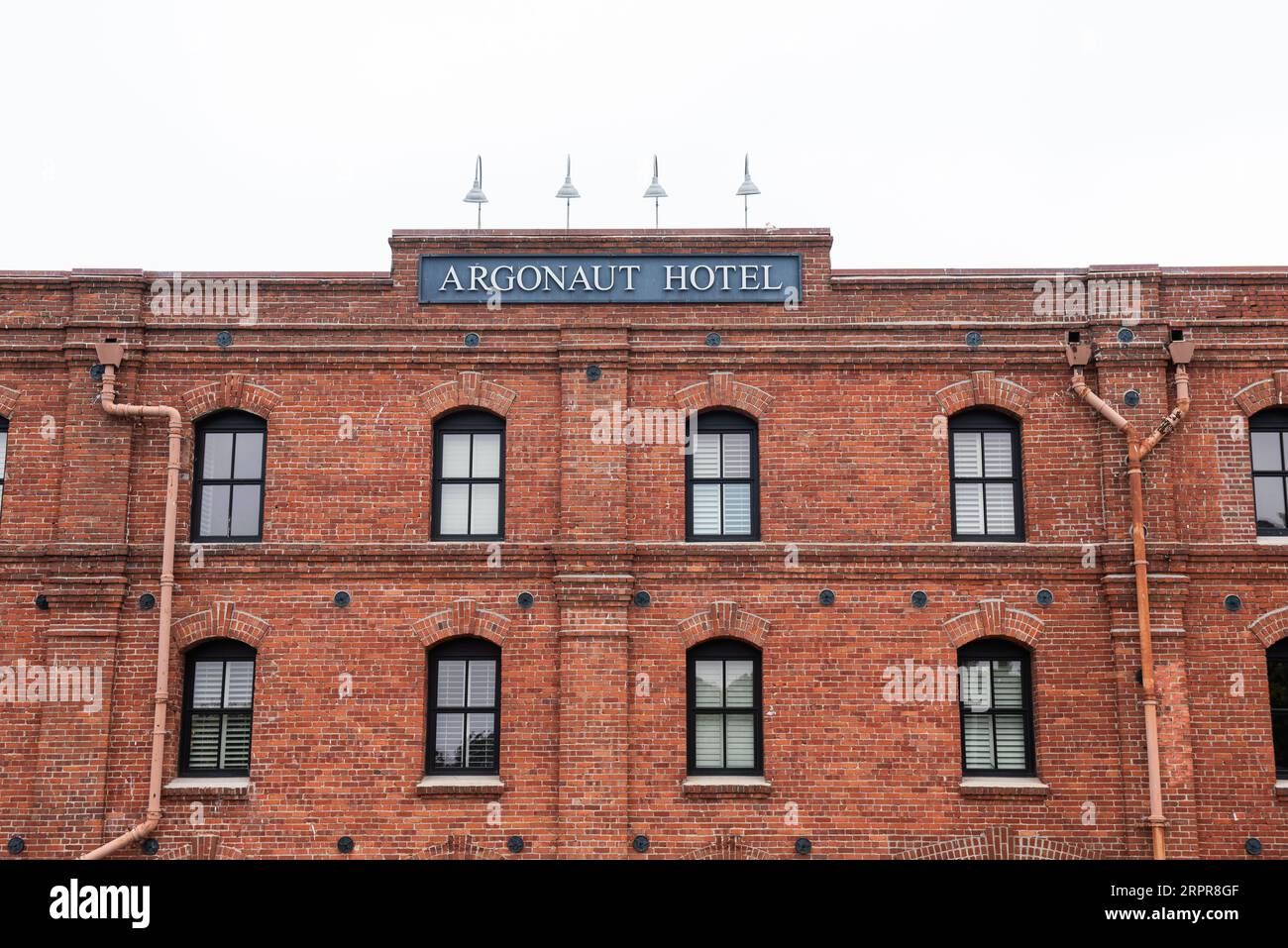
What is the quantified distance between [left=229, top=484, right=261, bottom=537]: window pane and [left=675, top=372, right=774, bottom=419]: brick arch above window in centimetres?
550

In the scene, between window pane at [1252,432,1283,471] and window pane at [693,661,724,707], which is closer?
window pane at [693,661,724,707]

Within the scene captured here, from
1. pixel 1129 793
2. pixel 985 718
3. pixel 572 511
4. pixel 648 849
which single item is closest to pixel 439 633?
pixel 572 511

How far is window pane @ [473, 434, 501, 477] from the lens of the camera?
15.3 meters

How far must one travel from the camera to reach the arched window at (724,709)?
574 inches

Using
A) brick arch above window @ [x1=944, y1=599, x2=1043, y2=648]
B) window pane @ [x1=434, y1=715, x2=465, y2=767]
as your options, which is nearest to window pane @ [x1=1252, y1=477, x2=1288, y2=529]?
brick arch above window @ [x1=944, y1=599, x2=1043, y2=648]

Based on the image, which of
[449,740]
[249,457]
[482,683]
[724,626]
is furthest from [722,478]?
[249,457]

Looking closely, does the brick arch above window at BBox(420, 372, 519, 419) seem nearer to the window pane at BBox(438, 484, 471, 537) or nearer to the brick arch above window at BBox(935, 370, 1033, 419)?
the window pane at BBox(438, 484, 471, 537)

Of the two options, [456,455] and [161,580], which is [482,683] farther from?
[161,580]

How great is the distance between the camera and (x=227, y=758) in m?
14.6

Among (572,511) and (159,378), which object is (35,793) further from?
(572,511)

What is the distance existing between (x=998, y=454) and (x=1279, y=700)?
14.5 ft

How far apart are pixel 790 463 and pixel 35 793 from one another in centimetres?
985

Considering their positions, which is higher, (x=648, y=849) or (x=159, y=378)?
(x=159, y=378)

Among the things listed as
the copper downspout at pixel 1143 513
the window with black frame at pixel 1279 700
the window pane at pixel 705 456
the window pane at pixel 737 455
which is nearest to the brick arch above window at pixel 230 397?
the window pane at pixel 705 456
